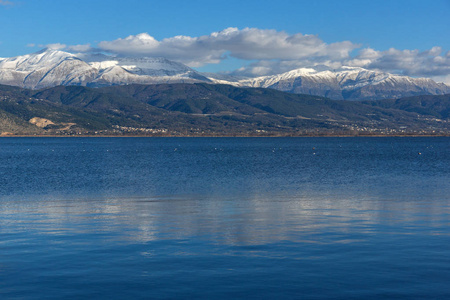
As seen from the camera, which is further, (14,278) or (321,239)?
(321,239)

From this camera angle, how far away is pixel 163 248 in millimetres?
30656

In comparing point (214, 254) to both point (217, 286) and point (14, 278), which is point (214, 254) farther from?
point (14, 278)

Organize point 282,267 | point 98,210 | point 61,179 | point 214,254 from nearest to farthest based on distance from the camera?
point 282,267 < point 214,254 < point 98,210 < point 61,179

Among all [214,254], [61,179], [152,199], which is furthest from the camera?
[61,179]

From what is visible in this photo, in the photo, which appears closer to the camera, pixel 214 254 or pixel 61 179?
pixel 214 254

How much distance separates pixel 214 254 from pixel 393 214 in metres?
21.3

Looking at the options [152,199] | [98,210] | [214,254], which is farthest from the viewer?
[152,199]

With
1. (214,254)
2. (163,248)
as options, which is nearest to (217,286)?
(214,254)

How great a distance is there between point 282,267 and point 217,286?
4.29 metres

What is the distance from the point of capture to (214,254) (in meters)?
29.0

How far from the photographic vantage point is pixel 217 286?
76.9 ft

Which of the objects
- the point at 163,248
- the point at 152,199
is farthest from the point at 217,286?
the point at 152,199

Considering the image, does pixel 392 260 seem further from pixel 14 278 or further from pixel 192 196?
pixel 192 196

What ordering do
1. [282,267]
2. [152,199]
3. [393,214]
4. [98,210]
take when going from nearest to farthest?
[282,267] < [393,214] < [98,210] < [152,199]
